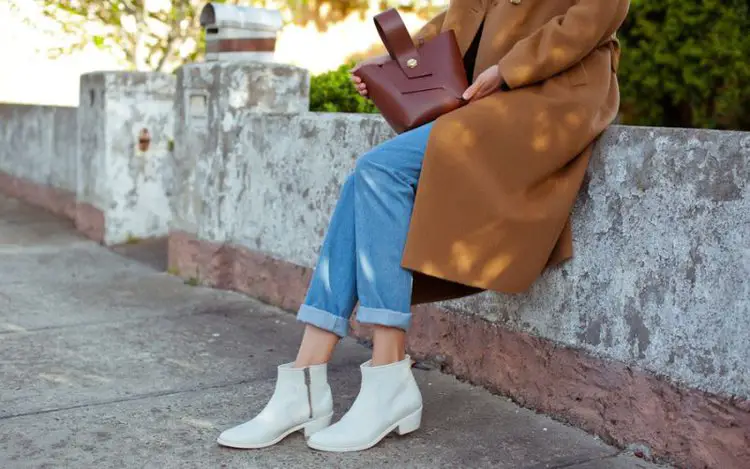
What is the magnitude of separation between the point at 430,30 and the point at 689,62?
9.40 ft

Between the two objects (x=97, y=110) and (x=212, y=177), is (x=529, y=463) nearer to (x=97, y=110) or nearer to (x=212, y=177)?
(x=212, y=177)

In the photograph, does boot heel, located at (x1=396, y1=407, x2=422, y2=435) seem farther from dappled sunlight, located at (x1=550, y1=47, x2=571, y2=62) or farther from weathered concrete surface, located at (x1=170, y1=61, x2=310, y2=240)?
weathered concrete surface, located at (x1=170, y1=61, x2=310, y2=240)

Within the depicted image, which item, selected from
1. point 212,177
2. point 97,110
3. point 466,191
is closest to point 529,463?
point 466,191

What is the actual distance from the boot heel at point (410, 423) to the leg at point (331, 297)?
288 mm

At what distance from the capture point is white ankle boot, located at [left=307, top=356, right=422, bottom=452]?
292 centimetres

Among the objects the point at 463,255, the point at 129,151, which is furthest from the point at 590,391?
the point at 129,151

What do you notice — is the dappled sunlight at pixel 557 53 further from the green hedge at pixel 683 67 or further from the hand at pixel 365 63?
the green hedge at pixel 683 67

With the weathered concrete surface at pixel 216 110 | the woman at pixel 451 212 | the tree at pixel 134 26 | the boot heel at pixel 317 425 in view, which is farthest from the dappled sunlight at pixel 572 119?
the tree at pixel 134 26

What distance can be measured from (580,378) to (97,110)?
A: 180 inches

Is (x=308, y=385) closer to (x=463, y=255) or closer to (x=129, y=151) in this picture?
(x=463, y=255)

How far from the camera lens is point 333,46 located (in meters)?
13.6

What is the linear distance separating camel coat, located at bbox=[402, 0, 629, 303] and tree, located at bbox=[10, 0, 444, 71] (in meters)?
6.25

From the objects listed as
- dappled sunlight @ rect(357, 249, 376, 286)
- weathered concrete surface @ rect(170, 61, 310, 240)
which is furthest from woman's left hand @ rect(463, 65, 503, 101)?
weathered concrete surface @ rect(170, 61, 310, 240)

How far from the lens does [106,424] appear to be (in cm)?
315
